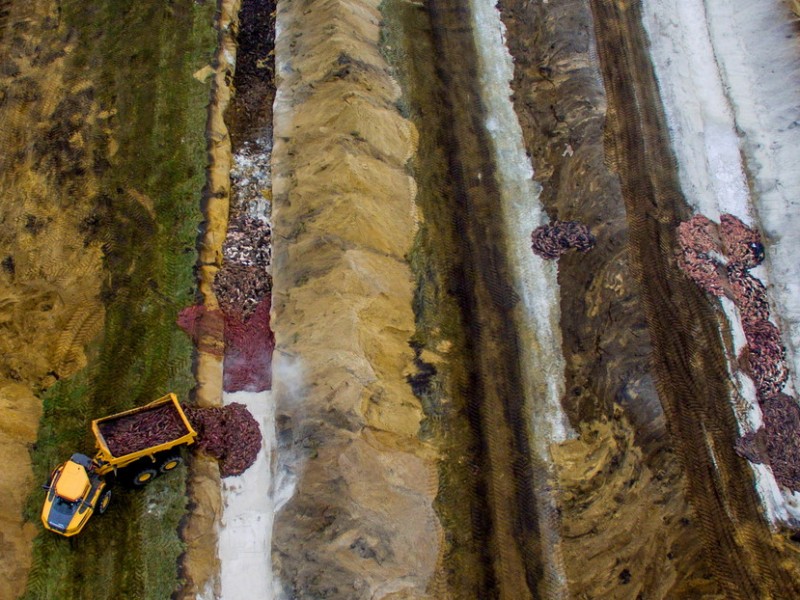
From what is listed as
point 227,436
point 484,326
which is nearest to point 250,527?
point 227,436

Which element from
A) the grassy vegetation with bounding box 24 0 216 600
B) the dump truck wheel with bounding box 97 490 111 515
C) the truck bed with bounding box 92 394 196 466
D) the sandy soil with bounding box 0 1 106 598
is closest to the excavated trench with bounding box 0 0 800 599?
the grassy vegetation with bounding box 24 0 216 600

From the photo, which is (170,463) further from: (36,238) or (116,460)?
(36,238)

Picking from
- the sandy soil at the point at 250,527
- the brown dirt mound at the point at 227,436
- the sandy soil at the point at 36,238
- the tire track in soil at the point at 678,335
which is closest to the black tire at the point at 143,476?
the brown dirt mound at the point at 227,436

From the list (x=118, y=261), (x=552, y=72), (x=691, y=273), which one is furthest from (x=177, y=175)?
(x=691, y=273)

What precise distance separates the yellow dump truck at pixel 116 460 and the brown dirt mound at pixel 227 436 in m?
0.50

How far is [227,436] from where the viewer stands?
13.0m

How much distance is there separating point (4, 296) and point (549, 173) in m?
12.9

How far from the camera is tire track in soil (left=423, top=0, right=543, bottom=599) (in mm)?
12617

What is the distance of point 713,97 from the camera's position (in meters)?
17.0

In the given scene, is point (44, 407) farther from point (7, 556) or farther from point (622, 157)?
point (622, 157)

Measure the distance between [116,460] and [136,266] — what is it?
14.7 ft

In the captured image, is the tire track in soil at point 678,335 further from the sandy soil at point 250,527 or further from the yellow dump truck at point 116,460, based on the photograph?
the yellow dump truck at point 116,460

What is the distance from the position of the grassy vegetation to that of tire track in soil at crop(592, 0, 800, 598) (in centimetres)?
1036

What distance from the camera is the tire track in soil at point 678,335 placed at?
12.5 m
